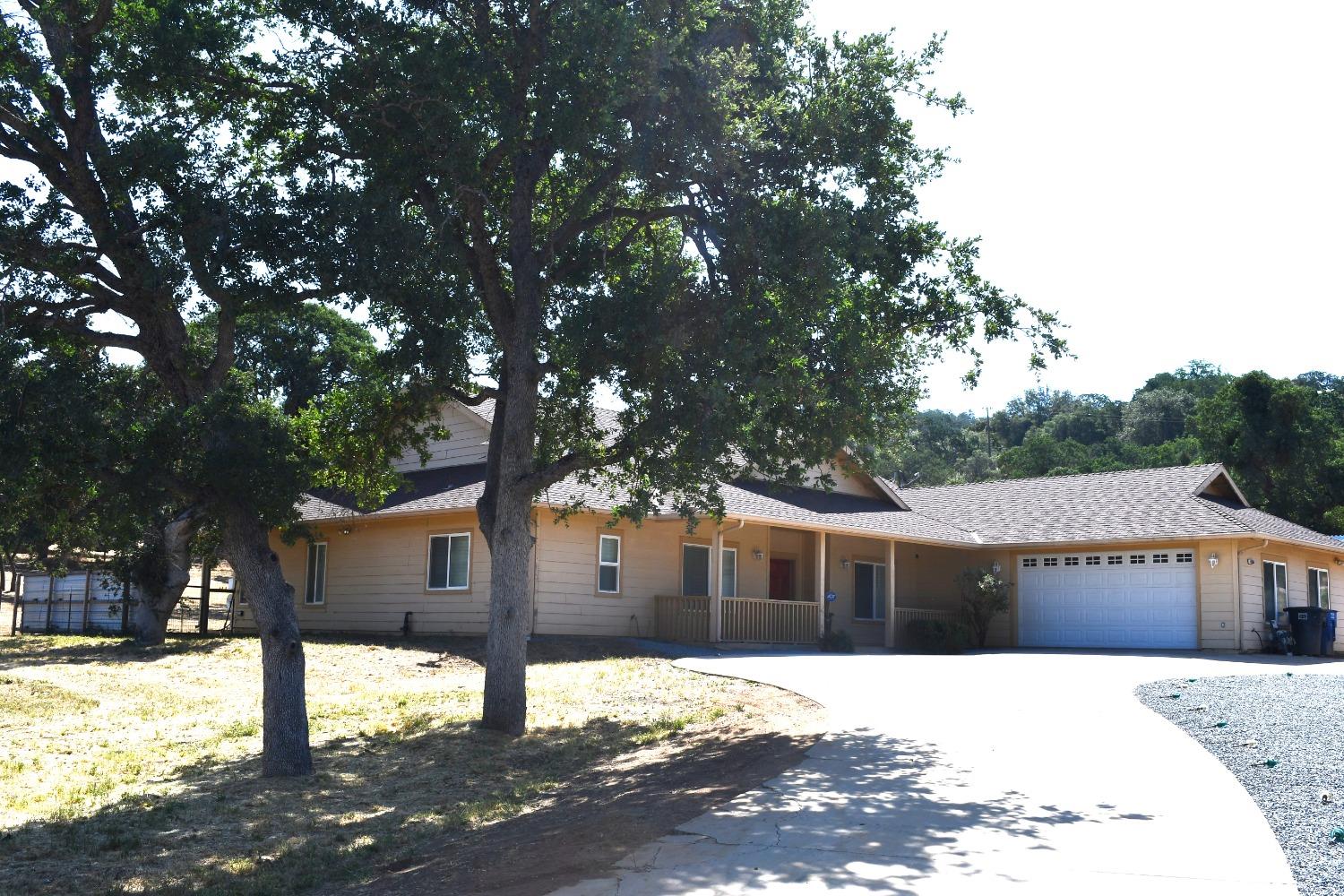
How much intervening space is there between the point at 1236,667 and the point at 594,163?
1350cm

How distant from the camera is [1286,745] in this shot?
9820mm

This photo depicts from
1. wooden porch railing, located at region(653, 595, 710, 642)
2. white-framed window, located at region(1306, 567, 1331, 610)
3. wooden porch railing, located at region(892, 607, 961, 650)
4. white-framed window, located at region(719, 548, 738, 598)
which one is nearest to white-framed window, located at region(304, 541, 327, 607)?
wooden porch railing, located at region(653, 595, 710, 642)

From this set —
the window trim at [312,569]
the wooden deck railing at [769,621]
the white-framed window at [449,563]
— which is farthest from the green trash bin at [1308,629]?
the window trim at [312,569]

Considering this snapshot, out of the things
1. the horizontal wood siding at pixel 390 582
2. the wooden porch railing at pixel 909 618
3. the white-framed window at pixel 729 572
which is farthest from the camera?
the wooden porch railing at pixel 909 618

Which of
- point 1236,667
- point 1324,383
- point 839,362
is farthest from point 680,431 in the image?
point 1324,383

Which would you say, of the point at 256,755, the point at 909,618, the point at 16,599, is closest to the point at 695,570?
the point at 909,618

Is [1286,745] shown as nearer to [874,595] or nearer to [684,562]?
[684,562]

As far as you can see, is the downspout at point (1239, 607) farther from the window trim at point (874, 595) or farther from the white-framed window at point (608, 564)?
the white-framed window at point (608, 564)

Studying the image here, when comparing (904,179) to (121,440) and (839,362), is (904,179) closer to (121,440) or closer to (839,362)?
(839,362)

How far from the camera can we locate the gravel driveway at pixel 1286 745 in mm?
6539

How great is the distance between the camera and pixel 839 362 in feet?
40.8

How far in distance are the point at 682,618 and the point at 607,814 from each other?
14.4m

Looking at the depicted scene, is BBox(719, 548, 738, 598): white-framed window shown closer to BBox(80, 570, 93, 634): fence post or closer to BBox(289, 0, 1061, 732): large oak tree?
BBox(289, 0, 1061, 732): large oak tree

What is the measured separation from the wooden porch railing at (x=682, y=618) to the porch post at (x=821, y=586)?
2.81 m
